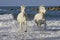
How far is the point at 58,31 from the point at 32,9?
1138 centimetres

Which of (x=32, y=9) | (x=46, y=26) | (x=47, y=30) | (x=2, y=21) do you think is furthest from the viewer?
(x=32, y=9)

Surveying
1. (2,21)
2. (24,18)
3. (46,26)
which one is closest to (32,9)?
(2,21)

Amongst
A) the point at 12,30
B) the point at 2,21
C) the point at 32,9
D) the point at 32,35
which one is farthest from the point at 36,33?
the point at 32,9

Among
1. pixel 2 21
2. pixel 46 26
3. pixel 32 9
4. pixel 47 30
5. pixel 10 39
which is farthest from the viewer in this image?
pixel 32 9

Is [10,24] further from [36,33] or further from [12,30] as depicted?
[36,33]

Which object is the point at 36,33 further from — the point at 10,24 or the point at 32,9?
the point at 32,9

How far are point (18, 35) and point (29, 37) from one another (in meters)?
0.53

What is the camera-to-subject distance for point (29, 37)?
13523mm

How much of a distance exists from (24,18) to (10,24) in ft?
7.91

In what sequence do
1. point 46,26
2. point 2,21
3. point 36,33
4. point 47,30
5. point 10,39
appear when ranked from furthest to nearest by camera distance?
point 2,21, point 46,26, point 47,30, point 36,33, point 10,39

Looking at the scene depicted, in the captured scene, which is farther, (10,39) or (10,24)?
(10,24)

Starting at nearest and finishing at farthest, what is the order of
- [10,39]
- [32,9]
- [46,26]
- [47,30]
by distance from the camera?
[10,39] → [47,30] → [46,26] → [32,9]

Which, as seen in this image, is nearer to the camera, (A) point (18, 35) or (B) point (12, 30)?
(A) point (18, 35)

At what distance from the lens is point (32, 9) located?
85.9 feet
